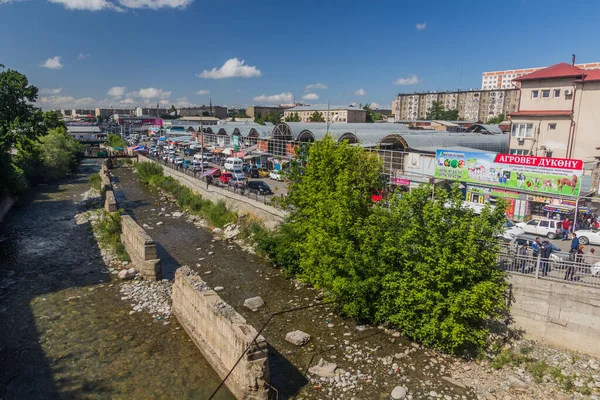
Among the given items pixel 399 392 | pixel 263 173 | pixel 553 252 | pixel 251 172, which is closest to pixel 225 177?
pixel 251 172

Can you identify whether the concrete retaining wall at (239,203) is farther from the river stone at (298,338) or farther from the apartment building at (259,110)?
the apartment building at (259,110)

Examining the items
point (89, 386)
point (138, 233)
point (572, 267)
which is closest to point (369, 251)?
point (572, 267)

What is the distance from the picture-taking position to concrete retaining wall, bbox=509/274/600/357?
13.5 metres

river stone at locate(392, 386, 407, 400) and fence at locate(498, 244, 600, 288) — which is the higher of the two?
fence at locate(498, 244, 600, 288)

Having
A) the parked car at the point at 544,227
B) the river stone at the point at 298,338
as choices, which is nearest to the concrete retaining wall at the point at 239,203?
the river stone at the point at 298,338

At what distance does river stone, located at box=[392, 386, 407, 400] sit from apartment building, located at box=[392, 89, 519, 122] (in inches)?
4435

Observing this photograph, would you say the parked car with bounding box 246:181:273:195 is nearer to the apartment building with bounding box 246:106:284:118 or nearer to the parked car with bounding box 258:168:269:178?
the parked car with bounding box 258:168:269:178

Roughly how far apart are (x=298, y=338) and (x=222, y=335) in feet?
10.9

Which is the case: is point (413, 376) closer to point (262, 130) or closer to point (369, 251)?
point (369, 251)

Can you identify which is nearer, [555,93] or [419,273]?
[419,273]

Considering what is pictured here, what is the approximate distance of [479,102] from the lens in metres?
122

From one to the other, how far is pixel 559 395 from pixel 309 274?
33.5 feet

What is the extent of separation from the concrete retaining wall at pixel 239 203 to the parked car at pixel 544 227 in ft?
42.5

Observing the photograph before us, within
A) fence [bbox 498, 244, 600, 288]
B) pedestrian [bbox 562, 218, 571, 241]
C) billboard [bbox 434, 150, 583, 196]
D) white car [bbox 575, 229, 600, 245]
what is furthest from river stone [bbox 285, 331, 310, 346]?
billboard [bbox 434, 150, 583, 196]
